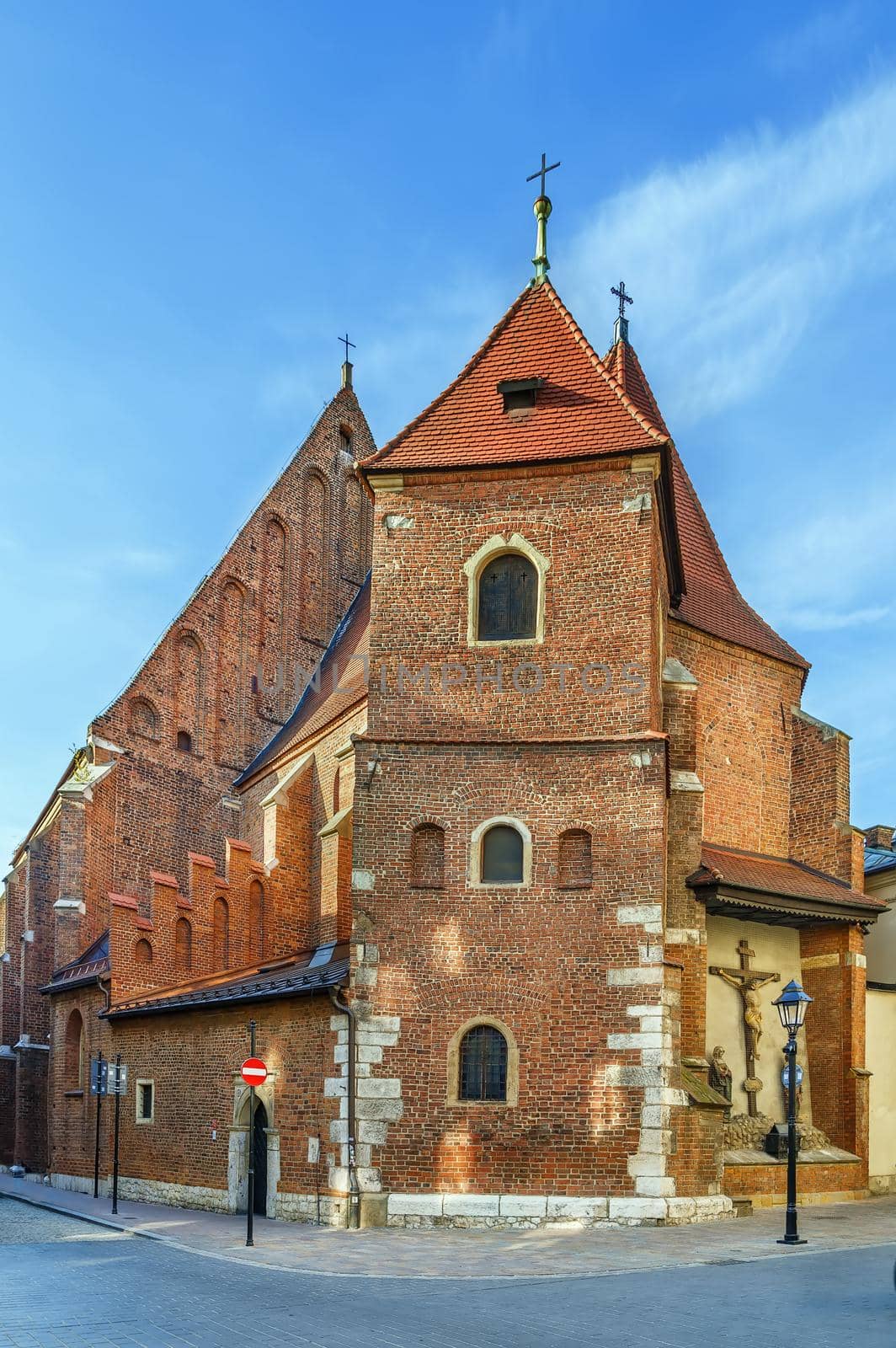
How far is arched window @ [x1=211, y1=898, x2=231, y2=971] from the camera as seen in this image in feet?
89.9

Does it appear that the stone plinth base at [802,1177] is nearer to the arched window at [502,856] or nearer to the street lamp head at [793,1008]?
the street lamp head at [793,1008]

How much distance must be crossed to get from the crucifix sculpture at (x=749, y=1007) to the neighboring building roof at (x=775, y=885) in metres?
1.07

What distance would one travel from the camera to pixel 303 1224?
18938 mm

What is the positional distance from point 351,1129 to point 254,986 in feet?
13.1

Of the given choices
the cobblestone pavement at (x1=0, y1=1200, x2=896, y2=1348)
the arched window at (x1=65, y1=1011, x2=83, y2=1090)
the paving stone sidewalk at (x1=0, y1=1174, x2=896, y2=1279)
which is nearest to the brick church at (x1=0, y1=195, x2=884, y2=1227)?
the paving stone sidewalk at (x1=0, y1=1174, x2=896, y2=1279)

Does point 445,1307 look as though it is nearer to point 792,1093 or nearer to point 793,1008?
point 792,1093

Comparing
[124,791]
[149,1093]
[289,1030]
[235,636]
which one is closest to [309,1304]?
[289,1030]

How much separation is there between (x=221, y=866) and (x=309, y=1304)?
69.5 ft

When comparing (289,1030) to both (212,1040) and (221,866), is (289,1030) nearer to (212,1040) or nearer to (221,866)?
(212,1040)

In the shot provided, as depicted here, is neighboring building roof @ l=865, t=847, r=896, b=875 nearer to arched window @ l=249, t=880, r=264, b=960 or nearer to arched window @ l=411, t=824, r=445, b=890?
arched window @ l=249, t=880, r=264, b=960

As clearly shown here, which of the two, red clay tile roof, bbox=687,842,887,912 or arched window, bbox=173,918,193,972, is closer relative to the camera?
red clay tile roof, bbox=687,842,887,912

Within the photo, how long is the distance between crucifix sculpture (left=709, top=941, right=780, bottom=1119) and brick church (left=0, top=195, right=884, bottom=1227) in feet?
0.16

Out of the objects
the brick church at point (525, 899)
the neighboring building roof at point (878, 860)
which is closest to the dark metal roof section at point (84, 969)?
the brick church at point (525, 899)

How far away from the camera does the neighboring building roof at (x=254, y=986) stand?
1989cm
